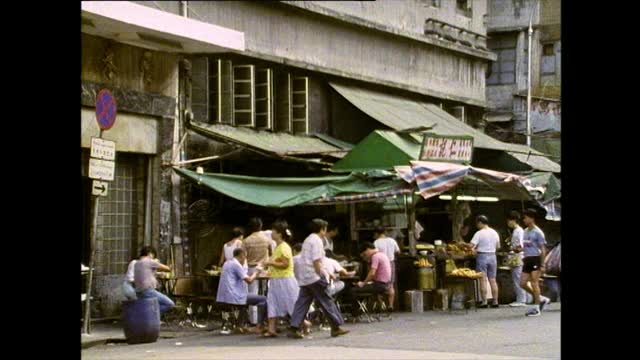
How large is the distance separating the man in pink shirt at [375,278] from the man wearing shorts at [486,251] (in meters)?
1.93

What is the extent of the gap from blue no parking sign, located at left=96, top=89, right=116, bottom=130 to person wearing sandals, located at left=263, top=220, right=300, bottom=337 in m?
2.14

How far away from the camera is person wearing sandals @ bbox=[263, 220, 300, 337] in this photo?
1302 cm

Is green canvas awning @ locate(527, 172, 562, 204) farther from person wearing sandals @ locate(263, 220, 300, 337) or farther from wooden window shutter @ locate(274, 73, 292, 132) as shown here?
person wearing sandals @ locate(263, 220, 300, 337)

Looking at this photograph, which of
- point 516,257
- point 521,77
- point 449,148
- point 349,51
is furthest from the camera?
point 349,51

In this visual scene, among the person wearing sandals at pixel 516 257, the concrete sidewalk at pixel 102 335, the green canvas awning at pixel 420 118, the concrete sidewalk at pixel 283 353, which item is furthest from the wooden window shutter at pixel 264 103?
the concrete sidewalk at pixel 283 353

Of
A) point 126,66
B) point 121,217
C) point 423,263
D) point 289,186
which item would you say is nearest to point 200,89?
point 126,66

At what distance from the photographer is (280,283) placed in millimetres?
13164

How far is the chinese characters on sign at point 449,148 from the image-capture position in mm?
16328

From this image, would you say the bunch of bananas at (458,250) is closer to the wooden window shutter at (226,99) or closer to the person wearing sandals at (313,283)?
the wooden window shutter at (226,99)

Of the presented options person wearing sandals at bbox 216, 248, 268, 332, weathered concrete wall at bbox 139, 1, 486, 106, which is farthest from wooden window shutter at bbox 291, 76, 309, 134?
person wearing sandals at bbox 216, 248, 268, 332

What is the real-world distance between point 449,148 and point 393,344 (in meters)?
4.70

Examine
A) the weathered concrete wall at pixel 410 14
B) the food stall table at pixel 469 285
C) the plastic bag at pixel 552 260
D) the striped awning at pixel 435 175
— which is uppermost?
the weathered concrete wall at pixel 410 14

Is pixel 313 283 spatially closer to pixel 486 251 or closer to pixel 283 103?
pixel 486 251
